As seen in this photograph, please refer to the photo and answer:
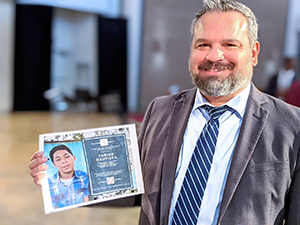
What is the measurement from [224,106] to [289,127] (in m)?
0.28

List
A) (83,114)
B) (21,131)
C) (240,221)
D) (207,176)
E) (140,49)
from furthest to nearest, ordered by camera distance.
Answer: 1. (140,49)
2. (83,114)
3. (21,131)
4. (207,176)
5. (240,221)

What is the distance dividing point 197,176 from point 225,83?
42cm

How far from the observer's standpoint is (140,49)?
13.0m

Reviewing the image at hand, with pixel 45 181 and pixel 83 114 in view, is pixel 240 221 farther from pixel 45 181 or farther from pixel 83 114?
pixel 83 114

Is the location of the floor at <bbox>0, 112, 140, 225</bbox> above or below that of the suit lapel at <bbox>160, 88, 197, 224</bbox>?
below

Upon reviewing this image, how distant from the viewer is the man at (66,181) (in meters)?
1.22

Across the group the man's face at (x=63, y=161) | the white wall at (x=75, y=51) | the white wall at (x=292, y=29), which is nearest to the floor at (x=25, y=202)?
the man's face at (x=63, y=161)

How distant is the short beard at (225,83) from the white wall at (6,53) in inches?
475

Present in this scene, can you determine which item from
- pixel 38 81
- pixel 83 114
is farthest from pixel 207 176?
pixel 38 81

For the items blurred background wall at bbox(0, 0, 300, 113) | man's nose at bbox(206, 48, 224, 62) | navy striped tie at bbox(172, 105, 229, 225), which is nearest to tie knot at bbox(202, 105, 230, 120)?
navy striped tie at bbox(172, 105, 229, 225)

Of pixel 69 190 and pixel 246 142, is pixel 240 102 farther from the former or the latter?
pixel 69 190

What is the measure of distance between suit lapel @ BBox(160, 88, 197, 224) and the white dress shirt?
28 mm

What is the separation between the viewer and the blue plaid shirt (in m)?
1.21

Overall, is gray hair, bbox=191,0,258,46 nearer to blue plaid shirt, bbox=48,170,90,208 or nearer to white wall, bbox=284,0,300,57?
blue plaid shirt, bbox=48,170,90,208
